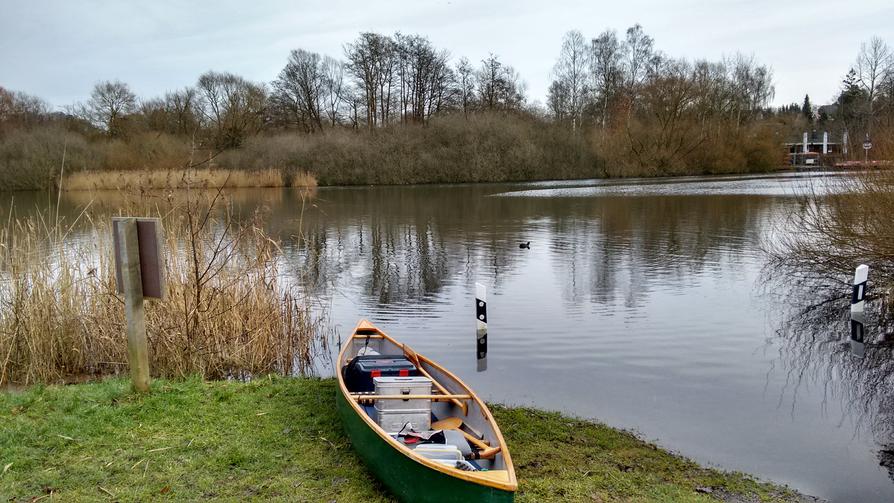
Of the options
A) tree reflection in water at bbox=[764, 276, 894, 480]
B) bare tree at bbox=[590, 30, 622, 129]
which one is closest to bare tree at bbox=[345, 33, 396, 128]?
bare tree at bbox=[590, 30, 622, 129]

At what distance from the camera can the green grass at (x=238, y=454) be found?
5.44 m

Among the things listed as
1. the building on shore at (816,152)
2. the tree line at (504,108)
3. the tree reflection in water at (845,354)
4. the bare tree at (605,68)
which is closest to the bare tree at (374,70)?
the tree line at (504,108)

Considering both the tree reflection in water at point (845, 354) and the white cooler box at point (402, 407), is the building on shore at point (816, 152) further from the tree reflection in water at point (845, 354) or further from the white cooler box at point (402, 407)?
the white cooler box at point (402, 407)

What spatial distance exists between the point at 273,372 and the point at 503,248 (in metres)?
12.7

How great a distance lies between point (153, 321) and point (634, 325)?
7.93 meters

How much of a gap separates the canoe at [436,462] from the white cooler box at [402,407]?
162mm

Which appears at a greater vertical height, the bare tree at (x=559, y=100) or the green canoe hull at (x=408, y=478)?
the bare tree at (x=559, y=100)

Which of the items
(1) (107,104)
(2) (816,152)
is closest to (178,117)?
(1) (107,104)

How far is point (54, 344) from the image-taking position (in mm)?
9156

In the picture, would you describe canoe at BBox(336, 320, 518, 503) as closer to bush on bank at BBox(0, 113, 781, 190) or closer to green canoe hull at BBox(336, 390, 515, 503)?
green canoe hull at BBox(336, 390, 515, 503)

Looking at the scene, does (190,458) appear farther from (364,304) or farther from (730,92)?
(730,92)

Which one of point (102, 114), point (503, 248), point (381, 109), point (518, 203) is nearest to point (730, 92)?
point (381, 109)

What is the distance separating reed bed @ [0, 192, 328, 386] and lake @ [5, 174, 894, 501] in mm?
1576

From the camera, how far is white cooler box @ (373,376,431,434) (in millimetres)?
6320
